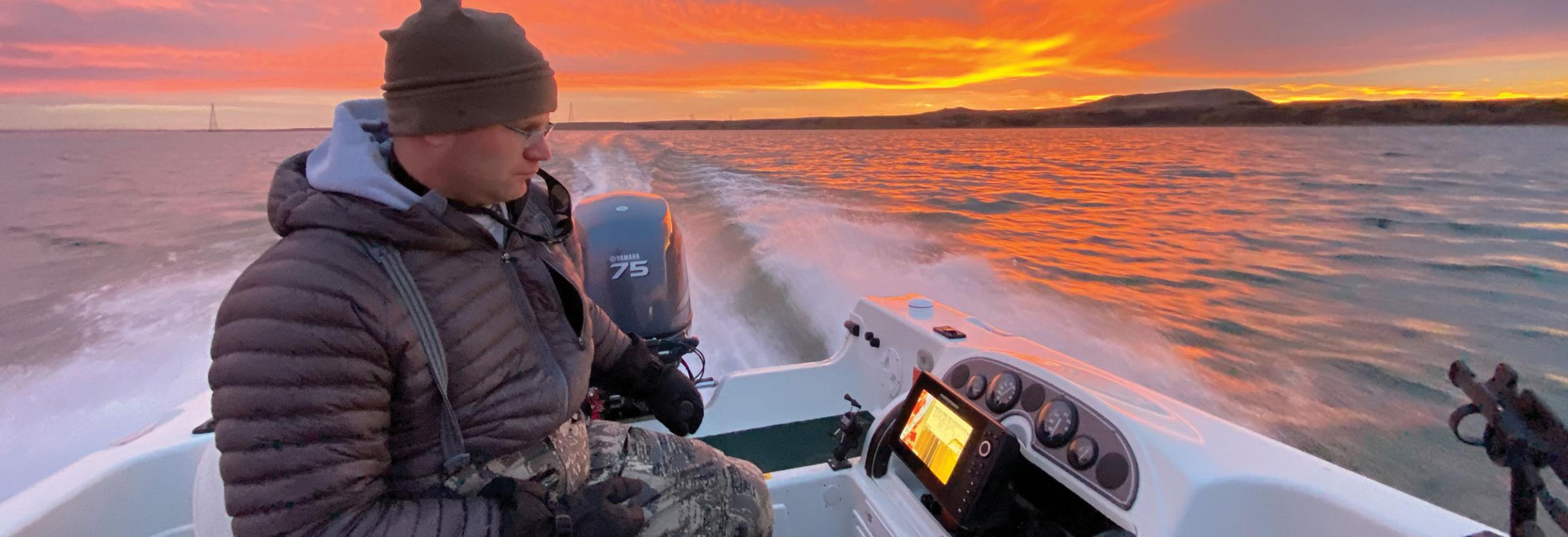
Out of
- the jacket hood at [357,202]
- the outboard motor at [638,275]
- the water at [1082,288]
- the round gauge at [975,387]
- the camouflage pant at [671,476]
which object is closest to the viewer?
the jacket hood at [357,202]

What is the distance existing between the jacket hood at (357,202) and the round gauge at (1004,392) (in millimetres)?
1249

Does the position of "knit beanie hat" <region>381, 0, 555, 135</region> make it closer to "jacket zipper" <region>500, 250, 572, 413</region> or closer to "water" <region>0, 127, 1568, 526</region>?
"jacket zipper" <region>500, 250, 572, 413</region>

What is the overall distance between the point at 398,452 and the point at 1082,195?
12696 mm

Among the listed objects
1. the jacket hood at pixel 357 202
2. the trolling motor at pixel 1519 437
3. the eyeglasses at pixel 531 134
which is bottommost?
the trolling motor at pixel 1519 437

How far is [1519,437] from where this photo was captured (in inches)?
43.4

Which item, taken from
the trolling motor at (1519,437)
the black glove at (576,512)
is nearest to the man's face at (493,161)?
the black glove at (576,512)

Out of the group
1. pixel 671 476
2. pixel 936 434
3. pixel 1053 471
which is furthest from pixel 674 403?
pixel 1053 471

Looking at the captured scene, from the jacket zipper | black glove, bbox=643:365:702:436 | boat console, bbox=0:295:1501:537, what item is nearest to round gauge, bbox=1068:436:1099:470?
boat console, bbox=0:295:1501:537

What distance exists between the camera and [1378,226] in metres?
9.05

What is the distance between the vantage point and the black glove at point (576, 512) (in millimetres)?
1223

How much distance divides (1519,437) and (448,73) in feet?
5.32

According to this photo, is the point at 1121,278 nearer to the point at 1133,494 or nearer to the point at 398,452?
the point at 1133,494

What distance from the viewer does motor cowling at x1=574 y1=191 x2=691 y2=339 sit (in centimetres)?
301

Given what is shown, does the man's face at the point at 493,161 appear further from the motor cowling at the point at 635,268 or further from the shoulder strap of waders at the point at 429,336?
the motor cowling at the point at 635,268
